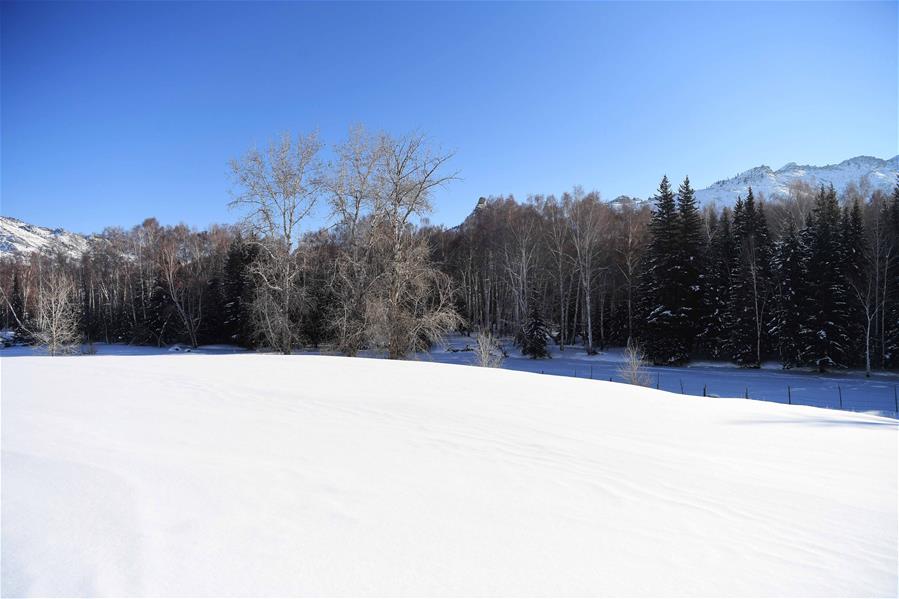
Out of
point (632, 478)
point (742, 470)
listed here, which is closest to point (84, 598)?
point (632, 478)

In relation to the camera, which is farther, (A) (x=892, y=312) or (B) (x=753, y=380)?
(A) (x=892, y=312)

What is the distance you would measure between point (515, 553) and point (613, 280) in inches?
1702

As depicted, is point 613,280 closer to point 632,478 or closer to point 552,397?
point 552,397

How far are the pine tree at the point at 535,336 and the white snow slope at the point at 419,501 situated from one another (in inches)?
1156

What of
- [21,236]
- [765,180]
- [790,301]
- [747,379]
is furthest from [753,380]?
[21,236]

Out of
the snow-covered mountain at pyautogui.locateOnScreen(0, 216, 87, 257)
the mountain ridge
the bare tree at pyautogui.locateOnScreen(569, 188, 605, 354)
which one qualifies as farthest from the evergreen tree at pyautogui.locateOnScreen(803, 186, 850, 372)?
the snow-covered mountain at pyautogui.locateOnScreen(0, 216, 87, 257)

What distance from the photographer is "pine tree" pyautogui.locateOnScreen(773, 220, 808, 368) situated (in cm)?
2927

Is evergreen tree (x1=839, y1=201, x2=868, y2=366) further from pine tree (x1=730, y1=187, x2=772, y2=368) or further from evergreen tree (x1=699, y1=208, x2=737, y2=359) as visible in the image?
evergreen tree (x1=699, y1=208, x2=737, y2=359)

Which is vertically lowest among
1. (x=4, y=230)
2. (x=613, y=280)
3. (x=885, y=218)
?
(x=613, y=280)

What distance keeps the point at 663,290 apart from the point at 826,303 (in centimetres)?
1005

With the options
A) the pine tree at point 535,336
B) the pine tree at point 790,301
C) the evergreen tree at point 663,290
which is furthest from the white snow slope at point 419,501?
the pine tree at point 535,336

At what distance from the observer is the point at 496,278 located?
150ft

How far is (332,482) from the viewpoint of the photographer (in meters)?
3.36

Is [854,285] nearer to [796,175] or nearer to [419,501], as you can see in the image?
[419,501]
